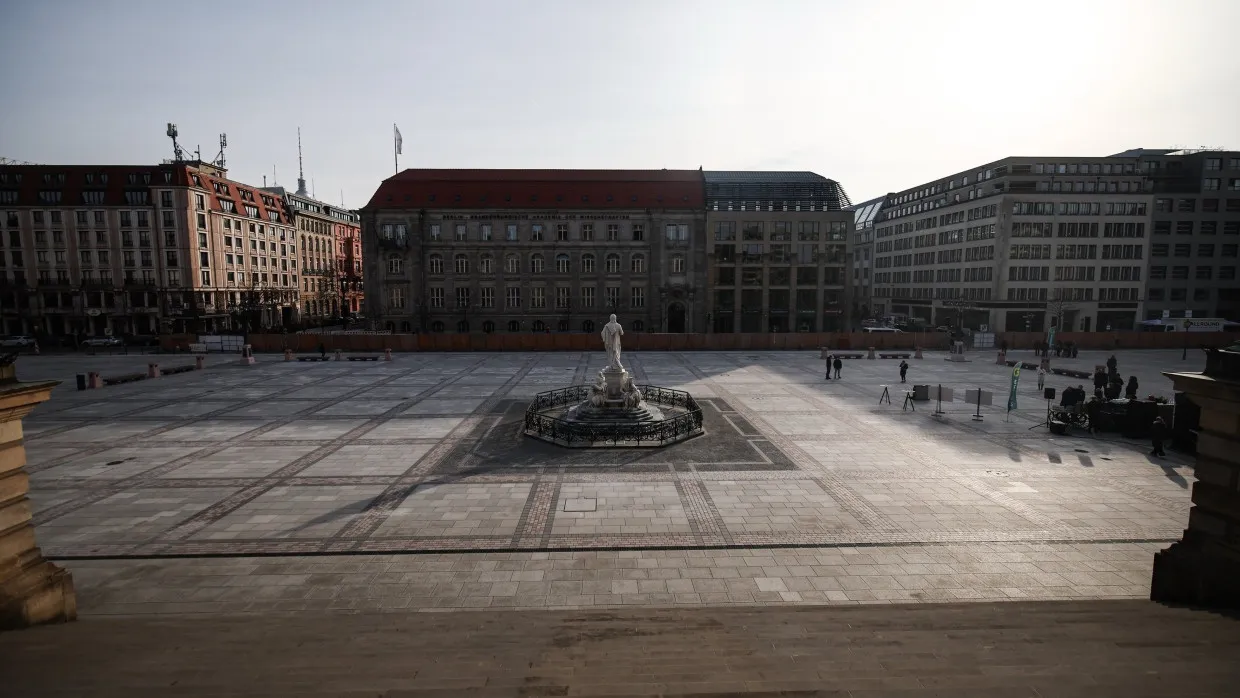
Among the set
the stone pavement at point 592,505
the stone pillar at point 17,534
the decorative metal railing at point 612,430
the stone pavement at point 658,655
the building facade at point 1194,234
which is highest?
the building facade at point 1194,234

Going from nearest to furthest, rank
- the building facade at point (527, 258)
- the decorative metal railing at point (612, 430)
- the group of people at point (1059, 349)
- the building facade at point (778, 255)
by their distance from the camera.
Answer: the decorative metal railing at point (612, 430)
the group of people at point (1059, 349)
the building facade at point (527, 258)
the building facade at point (778, 255)

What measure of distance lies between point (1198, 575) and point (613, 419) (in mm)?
16055

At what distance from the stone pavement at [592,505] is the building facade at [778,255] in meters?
41.8

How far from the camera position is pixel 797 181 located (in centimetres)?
6925

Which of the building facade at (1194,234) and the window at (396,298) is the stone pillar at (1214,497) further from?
the building facade at (1194,234)

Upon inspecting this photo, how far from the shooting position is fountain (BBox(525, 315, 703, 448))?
67.8 ft

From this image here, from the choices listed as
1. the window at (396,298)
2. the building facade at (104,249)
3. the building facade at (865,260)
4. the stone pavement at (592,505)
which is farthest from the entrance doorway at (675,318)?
the building facade at (104,249)

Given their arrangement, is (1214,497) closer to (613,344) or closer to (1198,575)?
(1198,575)

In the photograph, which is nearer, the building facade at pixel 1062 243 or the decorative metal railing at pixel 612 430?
the decorative metal railing at pixel 612 430

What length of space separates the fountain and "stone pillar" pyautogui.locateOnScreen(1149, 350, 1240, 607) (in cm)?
1368

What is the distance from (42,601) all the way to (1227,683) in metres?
13.9

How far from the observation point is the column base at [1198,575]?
26.6ft

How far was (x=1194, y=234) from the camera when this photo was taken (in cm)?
6838

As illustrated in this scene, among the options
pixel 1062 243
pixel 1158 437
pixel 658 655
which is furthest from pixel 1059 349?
pixel 658 655
